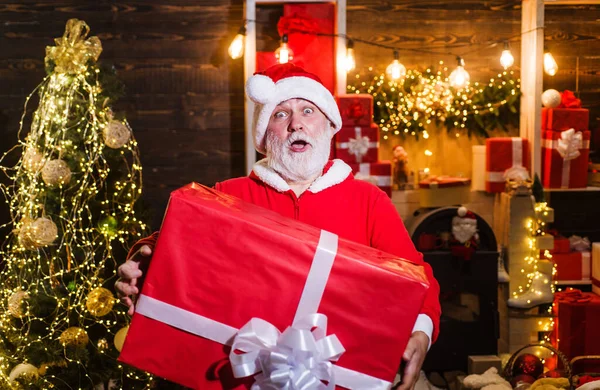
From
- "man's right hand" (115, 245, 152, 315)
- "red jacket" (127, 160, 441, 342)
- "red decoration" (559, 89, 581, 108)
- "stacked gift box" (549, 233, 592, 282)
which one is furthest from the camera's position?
"stacked gift box" (549, 233, 592, 282)

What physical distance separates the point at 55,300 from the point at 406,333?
2282 millimetres

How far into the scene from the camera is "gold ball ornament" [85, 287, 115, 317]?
11.1 feet

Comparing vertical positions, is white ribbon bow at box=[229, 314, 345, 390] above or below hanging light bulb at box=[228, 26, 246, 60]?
below

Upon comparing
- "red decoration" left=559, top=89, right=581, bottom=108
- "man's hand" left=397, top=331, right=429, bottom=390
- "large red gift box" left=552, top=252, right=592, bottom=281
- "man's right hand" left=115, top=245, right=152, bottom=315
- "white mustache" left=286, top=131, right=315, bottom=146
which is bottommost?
"large red gift box" left=552, top=252, right=592, bottom=281

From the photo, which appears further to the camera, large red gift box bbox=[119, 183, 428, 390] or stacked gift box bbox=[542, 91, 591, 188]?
stacked gift box bbox=[542, 91, 591, 188]

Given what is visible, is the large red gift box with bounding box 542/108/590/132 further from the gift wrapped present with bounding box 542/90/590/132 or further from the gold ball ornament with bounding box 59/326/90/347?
the gold ball ornament with bounding box 59/326/90/347

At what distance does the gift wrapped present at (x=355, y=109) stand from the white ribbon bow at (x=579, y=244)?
4.92 ft

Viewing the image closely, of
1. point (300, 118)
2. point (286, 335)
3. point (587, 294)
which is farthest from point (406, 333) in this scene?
point (587, 294)

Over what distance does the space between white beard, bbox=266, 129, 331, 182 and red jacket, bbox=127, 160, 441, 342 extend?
0.09 ft

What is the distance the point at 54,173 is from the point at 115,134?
0.32 m

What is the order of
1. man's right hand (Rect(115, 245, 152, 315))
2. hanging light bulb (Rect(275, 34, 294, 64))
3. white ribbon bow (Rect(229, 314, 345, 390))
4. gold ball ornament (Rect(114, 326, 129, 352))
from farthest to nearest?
hanging light bulb (Rect(275, 34, 294, 64))
gold ball ornament (Rect(114, 326, 129, 352))
man's right hand (Rect(115, 245, 152, 315))
white ribbon bow (Rect(229, 314, 345, 390))

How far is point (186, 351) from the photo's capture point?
68.2 inches

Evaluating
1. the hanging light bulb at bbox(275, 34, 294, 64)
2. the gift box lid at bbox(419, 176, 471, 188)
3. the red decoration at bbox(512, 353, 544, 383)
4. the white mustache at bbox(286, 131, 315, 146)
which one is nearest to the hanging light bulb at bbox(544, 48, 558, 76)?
the gift box lid at bbox(419, 176, 471, 188)

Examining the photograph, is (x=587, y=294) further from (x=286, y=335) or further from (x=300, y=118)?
(x=286, y=335)
